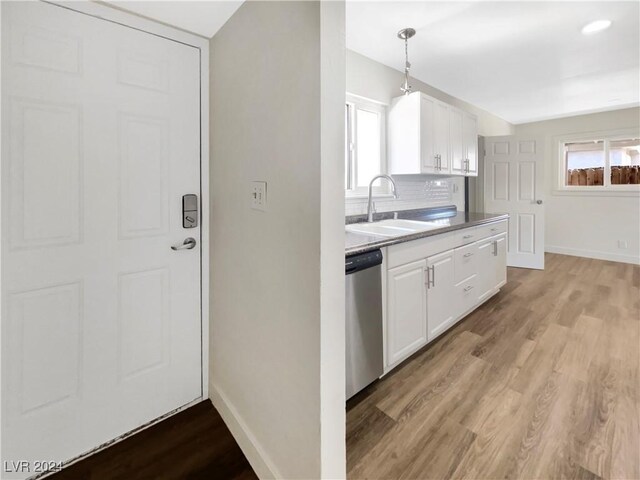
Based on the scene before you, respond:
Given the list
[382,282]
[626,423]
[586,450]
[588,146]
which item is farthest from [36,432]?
[588,146]

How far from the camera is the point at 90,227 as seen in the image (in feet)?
4.54

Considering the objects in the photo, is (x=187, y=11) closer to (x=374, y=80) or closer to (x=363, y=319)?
(x=363, y=319)

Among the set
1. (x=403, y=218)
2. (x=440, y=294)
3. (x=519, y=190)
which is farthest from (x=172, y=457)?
(x=519, y=190)

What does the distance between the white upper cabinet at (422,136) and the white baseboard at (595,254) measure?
3593mm

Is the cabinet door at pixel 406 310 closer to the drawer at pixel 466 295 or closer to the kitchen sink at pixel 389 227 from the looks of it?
the kitchen sink at pixel 389 227

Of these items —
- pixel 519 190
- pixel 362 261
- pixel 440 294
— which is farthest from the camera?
pixel 519 190

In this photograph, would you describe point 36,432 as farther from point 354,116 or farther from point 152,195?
point 354,116

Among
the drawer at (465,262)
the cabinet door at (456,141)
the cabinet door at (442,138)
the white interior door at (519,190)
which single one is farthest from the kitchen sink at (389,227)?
the white interior door at (519,190)

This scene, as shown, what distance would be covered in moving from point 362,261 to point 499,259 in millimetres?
2348

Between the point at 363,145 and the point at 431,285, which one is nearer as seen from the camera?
the point at 431,285

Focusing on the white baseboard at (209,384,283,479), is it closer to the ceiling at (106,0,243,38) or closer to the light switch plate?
the light switch plate

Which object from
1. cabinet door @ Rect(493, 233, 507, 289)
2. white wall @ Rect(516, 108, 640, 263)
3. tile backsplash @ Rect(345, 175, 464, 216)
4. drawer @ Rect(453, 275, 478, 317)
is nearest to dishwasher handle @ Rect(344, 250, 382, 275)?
tile backsplash @ Rect(345, 175, 464, 216)

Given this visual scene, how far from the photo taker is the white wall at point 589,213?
4.79 metres

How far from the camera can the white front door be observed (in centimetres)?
123
